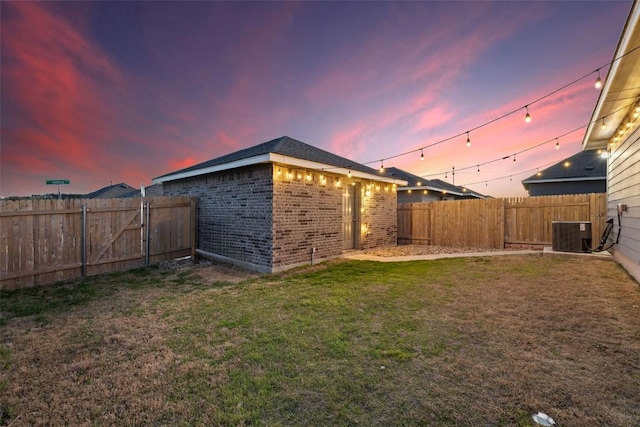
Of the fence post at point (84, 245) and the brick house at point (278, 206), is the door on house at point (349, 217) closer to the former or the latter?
the brick house at point (278, 206)

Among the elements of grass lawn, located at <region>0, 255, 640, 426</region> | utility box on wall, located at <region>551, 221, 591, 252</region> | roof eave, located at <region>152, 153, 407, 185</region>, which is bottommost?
grass lawn, located at <region>0, 255, 640, 426</region>

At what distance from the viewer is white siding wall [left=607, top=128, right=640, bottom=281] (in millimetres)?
5383

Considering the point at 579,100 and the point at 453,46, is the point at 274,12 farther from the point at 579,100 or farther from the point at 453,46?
the point at 579,100

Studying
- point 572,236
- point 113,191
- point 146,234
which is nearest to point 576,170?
point 572,236

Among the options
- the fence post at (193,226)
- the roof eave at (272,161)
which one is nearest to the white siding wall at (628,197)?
the roof eave at (272,161)

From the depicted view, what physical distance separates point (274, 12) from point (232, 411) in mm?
10573

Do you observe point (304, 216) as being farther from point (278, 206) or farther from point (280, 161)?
point (280, 161)

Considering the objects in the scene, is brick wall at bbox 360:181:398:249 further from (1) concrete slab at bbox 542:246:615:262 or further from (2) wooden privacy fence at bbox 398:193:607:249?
(1) concrete slab at bbox 542:246:615:262

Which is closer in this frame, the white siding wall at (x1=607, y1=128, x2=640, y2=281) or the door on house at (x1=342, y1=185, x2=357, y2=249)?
the white siding wall at (x1=607, y1=128, x2=640, y2=281)

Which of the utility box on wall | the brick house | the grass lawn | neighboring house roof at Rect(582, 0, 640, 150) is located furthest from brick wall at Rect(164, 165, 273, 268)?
the utility box on wall

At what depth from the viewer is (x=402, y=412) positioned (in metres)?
1.93

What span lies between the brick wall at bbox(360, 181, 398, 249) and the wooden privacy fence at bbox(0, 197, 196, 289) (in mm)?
5985

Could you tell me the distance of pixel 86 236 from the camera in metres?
6.41

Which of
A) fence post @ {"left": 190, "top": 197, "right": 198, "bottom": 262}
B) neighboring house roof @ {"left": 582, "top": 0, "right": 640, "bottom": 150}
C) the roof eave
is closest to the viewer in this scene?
neighboring house roof @ {"left": 582, "top": 0, "right": 640, "bottom": 150}
